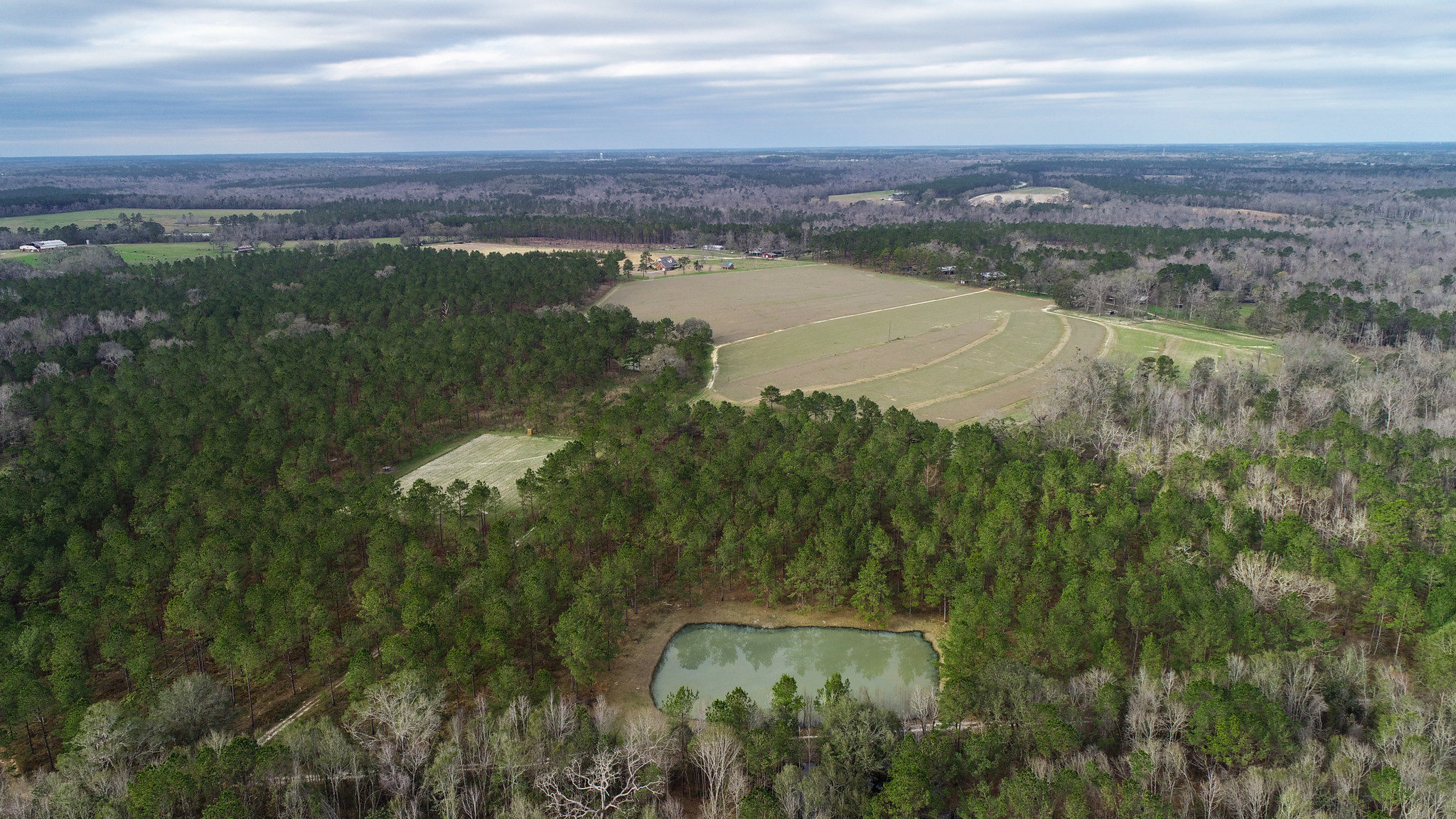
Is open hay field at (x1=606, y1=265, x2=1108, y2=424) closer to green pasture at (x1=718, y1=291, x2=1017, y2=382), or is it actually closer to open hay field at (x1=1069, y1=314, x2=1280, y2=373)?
green pasture at (x1=718, y1=291, x2=1017, y2=382)

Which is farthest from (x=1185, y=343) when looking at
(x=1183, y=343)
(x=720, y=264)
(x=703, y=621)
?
(x=720, y=264)

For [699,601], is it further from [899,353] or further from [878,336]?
[878,336]

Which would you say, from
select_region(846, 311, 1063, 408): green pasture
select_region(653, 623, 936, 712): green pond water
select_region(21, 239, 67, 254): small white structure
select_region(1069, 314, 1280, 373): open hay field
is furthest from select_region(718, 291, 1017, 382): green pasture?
select_region(21, 239, 67, 254): small white structure

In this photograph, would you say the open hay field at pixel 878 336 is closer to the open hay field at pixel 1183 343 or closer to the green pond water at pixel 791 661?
the open hay field at pixel 1183 343

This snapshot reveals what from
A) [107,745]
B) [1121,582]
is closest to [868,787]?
[1121,582]

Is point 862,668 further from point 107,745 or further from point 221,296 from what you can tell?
point 221,296

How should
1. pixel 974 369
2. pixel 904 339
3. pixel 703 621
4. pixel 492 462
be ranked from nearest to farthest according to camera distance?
pixel 703 621, pixel 492 462, pixel 974 369, pixel 904 339

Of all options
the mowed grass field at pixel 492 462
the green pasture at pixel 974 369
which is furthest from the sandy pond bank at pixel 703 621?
the green pasture at pixel 974 369
